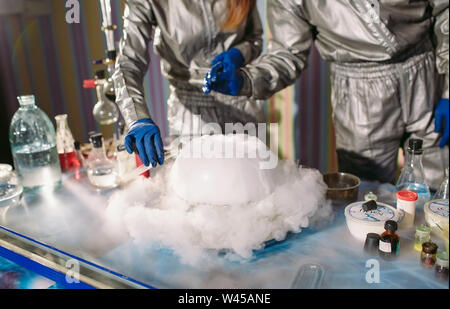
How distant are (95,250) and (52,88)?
2.46 metres

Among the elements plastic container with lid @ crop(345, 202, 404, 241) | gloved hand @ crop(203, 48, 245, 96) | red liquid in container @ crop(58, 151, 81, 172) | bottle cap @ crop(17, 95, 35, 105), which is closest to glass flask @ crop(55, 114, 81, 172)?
red liquid in container @ crop(58, 151, 81, 172)

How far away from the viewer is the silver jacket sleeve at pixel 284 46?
1.68 m

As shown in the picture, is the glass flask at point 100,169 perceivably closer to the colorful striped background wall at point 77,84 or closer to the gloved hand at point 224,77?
the gloved hand at point 224,77

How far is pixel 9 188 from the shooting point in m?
1.42

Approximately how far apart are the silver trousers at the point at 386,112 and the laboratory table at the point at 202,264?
0.60m

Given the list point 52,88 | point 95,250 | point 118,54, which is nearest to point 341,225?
point 95,250

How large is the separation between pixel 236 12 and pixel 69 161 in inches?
39.0

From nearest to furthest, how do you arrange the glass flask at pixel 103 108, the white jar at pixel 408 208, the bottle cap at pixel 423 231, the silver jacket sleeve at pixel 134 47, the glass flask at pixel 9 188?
the bottle cap at pixel 423 231, the white jar at pixel 408 208, the glass flask at pixel 9 188, the silver jacket sleeve at pixel 134 47, the glass flask at pixel 103 108

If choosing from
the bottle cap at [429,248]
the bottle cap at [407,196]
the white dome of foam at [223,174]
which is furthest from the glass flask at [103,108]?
the bottle cap at [429,248]

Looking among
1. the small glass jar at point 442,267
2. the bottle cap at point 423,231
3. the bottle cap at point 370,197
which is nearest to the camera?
the small glass jar at point 442,267

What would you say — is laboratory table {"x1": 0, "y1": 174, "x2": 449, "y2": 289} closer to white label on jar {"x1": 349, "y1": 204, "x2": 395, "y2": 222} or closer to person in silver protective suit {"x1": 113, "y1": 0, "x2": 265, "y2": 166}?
white label on jar {"x1": 349, "y1": 204, "x2": 395, "y2": 222}

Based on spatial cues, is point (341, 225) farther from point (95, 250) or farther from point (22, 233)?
point (22, 233)

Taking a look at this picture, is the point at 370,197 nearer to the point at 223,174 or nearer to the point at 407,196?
the point at 407,196

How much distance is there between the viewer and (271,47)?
1.83 metres
